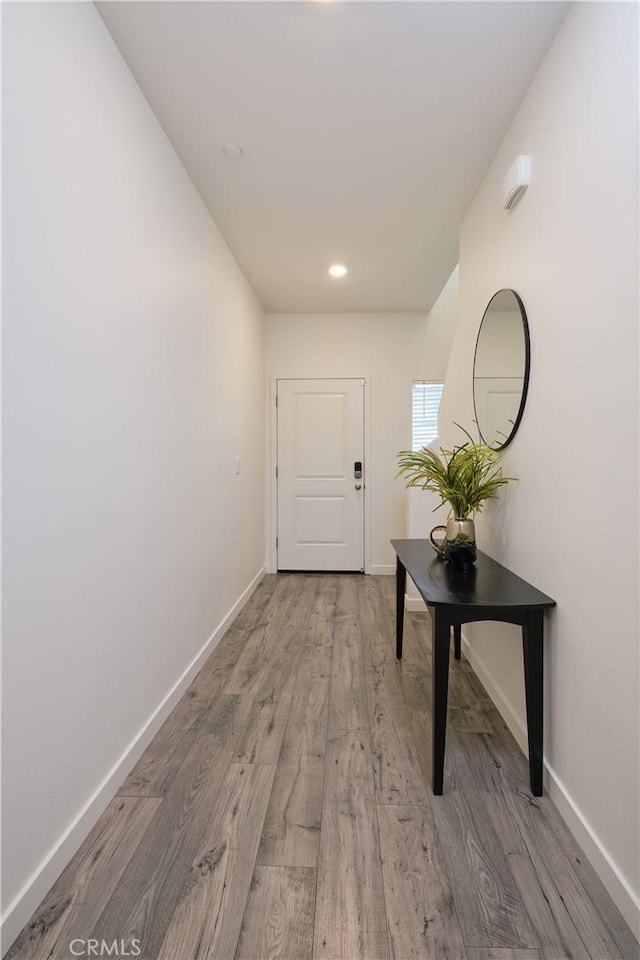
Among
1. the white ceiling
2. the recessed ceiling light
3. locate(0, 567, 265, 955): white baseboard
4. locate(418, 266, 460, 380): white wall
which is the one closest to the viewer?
locate(0, 567, 265, 955): white baseboard

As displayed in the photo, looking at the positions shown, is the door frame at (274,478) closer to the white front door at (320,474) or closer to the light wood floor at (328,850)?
the white front door at (320,474)

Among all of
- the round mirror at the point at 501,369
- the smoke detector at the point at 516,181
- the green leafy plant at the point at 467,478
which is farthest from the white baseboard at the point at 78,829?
the smoke detector at the point at 516,181

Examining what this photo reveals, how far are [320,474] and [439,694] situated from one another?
324cm

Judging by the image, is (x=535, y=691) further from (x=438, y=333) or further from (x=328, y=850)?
(x=438, y=333)

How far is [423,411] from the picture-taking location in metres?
4.71

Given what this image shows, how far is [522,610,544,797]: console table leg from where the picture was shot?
1559 millimetres

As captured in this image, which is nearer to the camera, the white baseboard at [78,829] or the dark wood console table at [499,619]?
the white baseboard at [78,829]

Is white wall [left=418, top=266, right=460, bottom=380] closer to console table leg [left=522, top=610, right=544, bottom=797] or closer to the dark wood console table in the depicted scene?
the dark wood console table

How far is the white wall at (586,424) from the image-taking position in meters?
1.17

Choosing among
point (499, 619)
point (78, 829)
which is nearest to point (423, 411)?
point (499, 619)

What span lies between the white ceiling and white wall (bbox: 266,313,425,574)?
5.14ft

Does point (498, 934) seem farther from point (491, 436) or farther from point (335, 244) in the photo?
point (335, 244)

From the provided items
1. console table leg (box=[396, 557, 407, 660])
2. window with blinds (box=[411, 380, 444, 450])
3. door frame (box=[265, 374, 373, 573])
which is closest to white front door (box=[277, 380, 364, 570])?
door frame (box=[265, 374, 373, 573])

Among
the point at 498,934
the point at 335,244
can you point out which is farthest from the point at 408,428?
the point at 498,934
